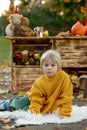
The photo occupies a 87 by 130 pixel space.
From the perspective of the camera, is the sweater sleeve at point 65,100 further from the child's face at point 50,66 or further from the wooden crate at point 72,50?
the wooden crate at point 72,50

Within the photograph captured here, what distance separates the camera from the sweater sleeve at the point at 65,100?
5192mm

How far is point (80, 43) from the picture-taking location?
23.2 ft

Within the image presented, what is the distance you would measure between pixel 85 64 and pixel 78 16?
10.0 metres

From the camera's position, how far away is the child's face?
5288 mm

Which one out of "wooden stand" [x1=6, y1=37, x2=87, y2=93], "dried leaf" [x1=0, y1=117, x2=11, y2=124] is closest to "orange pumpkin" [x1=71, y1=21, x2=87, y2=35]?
"wooden stand" [x1=6, y1=37, x2=87, y2=93]

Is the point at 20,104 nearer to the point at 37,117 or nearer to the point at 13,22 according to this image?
the point at 37,117

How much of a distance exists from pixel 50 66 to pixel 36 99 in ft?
1.25

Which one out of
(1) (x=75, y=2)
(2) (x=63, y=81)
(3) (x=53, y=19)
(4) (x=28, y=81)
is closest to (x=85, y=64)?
(4) (x=28, y=81)

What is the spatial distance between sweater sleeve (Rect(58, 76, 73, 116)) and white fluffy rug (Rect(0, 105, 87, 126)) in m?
0.07

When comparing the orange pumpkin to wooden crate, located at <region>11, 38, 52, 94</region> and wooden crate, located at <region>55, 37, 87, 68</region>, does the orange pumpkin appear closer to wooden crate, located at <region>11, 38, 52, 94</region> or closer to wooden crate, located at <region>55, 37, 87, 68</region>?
wooden crate, located at <region>55, 37, 87, 68</region>

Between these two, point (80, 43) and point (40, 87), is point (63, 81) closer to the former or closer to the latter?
point (40, 87)

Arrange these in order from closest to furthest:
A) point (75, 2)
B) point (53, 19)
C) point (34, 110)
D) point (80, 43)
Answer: point (34, 110) → point (80, 43) → point (75, 2) → point (53, 19)

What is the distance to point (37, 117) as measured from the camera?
510cm

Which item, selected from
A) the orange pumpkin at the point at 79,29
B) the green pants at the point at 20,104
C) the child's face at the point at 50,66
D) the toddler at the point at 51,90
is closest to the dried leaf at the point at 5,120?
the toddler at the point at 51,90
